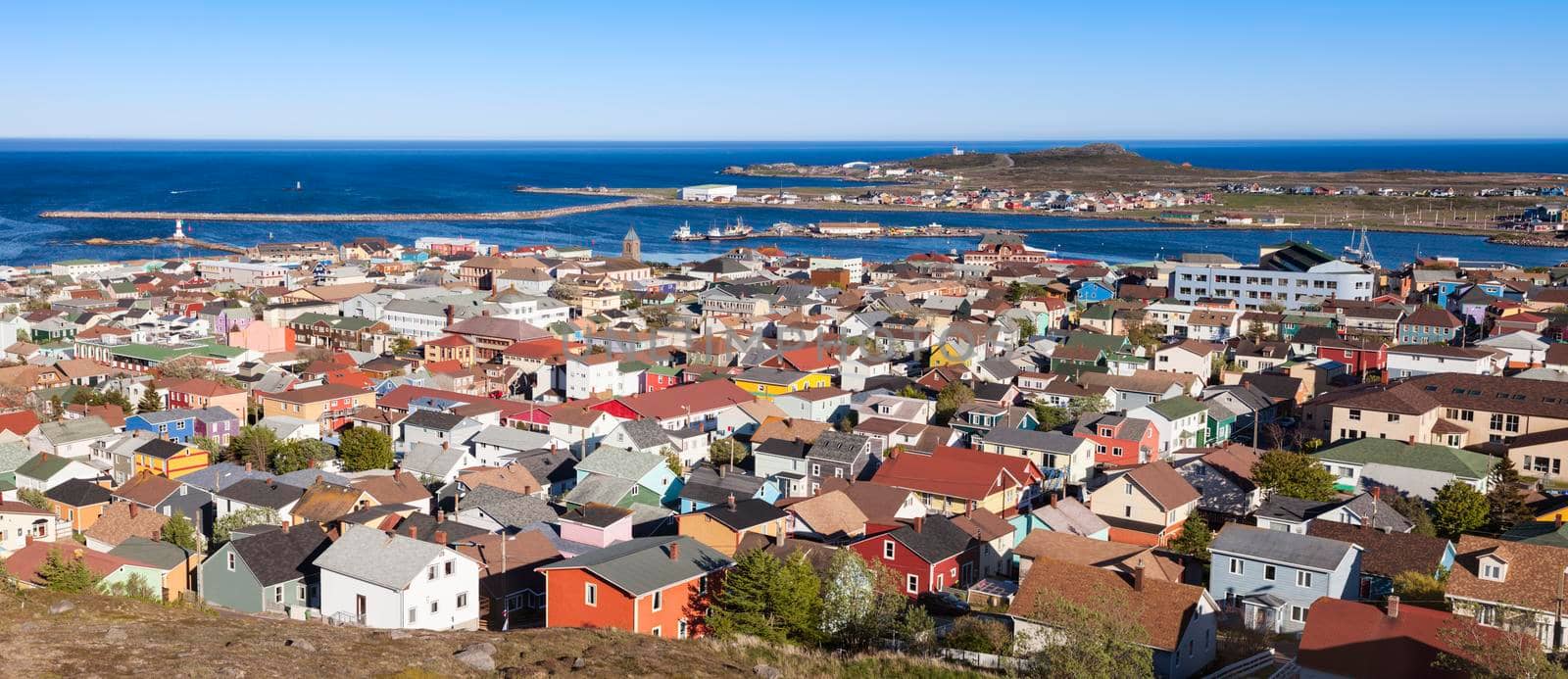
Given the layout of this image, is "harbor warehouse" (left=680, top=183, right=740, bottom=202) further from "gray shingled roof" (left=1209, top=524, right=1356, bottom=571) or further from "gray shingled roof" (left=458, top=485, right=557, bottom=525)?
"gray shingled roof" (left=1209, top=524, right=1356, bottom=571)

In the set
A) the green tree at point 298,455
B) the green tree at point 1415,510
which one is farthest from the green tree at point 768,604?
the green tree at point 298,455

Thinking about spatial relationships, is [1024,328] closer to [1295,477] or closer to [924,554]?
[1295,477]

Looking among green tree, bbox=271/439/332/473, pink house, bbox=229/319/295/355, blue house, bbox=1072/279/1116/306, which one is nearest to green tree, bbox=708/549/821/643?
green tree, bbox=271/439/332/473

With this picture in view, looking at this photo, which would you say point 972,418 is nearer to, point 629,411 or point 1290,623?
point 629,411

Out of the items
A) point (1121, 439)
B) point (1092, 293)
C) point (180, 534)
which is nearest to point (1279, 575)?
point (1121, 439)

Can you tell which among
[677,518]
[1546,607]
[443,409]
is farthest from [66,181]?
[1546,607]

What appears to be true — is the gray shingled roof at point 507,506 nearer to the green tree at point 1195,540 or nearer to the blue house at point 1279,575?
the green tree at point 1195,540
